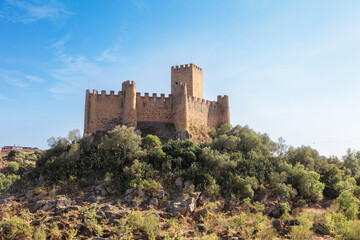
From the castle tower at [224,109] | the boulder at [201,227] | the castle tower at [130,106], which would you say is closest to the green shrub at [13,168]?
the castle tower at [130,106]

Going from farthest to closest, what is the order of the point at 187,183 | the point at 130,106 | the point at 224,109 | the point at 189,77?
the point at 224,109 < the point at 189,77 < the point at 130,106 < the point at 187,183

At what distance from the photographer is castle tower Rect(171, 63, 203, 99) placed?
137 ft

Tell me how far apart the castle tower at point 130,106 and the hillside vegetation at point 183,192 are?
Result: 15.9 ft

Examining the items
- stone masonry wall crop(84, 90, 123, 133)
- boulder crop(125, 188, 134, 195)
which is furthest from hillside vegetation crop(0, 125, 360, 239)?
stone masonry wall crop(84, 90, 123, 133)

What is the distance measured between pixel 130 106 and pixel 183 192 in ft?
47.1

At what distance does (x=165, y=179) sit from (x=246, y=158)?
29.5 feet

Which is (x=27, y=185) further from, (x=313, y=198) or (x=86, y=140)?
(x=313, y=198)

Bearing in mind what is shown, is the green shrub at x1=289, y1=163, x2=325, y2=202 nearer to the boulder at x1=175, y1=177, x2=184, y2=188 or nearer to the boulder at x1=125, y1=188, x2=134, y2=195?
the boulder at x1=175, y1=177, x2=184, y2=188

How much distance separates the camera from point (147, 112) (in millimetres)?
38250

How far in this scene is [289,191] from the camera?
1108 inches

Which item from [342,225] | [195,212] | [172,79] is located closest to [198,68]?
[172,79]

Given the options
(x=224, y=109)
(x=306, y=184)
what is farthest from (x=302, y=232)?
(x=224, y=109)

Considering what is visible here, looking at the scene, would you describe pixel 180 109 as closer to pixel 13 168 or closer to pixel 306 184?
pixel 306 184

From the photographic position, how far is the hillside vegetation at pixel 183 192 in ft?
71.6
